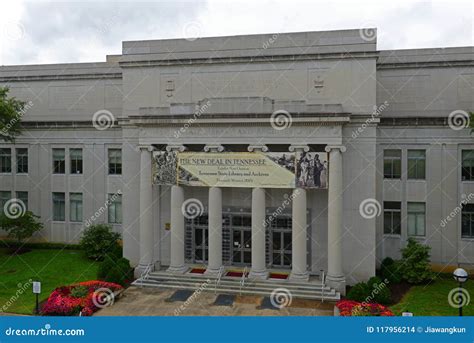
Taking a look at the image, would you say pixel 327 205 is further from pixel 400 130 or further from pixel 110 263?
pixel 110 263

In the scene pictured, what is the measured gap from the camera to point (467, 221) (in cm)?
2514

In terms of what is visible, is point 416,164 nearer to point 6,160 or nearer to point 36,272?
point 36,272

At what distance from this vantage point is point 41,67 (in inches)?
1257

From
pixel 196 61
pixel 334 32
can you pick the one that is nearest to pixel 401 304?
pixel 334 32

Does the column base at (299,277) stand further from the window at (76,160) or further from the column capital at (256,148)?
the window at (76,160)

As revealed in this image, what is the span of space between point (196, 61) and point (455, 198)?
1809 cm

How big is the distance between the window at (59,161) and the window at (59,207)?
1.85 m

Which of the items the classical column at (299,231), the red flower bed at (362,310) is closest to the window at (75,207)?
the classical column at (299,231)

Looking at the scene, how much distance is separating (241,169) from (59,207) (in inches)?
647

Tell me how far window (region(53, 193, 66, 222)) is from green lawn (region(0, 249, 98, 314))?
2.59 metres

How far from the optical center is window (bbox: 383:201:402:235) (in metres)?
25.8

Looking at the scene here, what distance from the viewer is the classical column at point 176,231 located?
23.7 meters

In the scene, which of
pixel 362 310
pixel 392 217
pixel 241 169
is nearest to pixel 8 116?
pixel 241 169

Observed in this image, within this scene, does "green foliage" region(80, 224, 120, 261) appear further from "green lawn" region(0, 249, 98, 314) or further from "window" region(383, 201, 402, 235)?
"window" region(383, 201, 402, 235)
